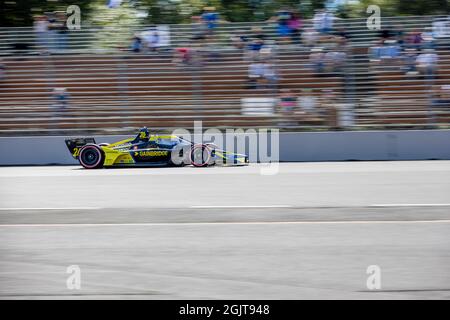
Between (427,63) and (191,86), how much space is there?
5.93 m

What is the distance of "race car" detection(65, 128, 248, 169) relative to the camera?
1563cm

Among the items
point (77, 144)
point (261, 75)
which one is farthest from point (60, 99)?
point (261, 75)

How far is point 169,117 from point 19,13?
978 centimetres

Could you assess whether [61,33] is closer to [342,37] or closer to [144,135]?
[144,135]

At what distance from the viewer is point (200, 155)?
1574 centimetres

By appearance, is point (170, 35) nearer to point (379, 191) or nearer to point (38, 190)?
point (38, 190)

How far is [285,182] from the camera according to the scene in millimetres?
12594

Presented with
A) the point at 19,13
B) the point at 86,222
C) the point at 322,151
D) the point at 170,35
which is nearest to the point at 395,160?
the point at 322,151

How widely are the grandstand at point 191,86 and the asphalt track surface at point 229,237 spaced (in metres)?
5.02

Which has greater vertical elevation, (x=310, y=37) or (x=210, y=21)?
(x=210, y=21)

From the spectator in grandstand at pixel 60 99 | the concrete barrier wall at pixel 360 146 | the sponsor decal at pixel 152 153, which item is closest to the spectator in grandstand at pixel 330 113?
the concrete barrier wall at pixel 360 146

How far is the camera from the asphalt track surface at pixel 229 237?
225 inches

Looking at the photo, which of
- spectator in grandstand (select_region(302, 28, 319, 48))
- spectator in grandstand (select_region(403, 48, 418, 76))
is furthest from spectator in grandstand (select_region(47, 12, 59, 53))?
spectator in grandstand (select_region(403, 48, 418, 76))
